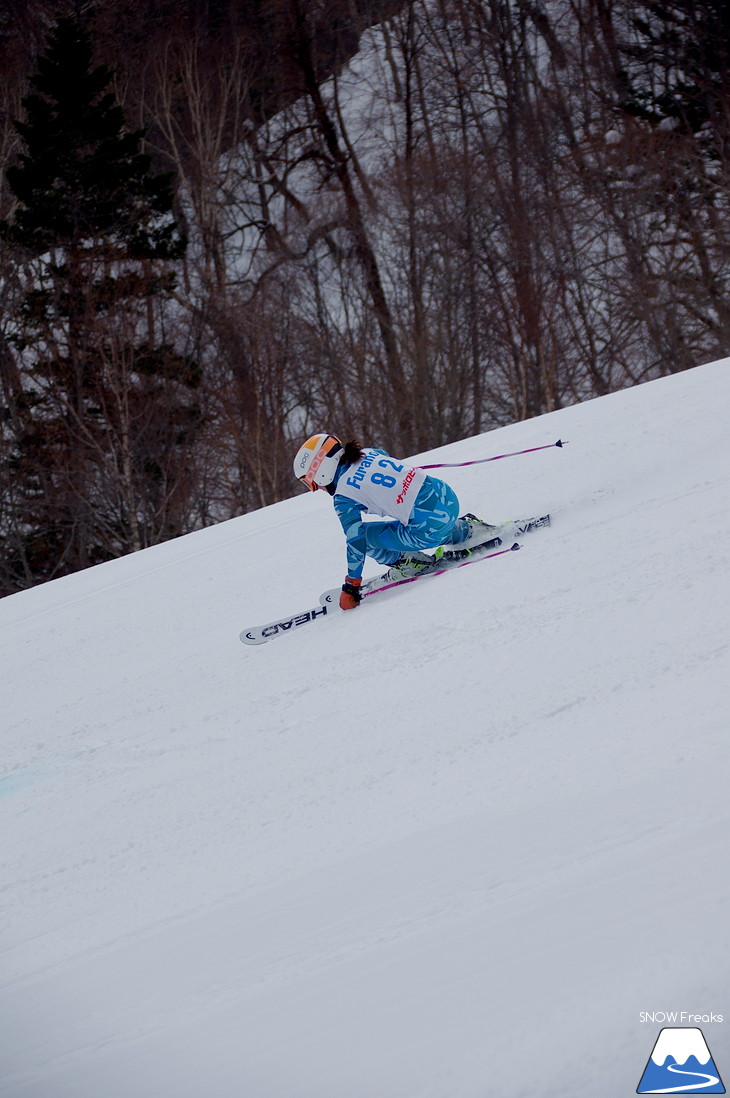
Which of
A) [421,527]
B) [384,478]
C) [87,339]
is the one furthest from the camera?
[87,339]

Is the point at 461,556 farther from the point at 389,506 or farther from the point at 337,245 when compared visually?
the point at 337,245

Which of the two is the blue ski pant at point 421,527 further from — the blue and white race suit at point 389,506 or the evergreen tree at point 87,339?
the evergreen tree at point 87,339

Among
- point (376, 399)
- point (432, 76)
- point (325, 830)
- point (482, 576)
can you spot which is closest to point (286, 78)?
point (432, 76)

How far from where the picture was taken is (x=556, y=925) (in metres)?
2.27

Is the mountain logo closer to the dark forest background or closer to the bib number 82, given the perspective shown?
the bib number 82

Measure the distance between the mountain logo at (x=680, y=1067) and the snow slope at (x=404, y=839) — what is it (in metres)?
0.03

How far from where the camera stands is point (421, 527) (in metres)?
5.22

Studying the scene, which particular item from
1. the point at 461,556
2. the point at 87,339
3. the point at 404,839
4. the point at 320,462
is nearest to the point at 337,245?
the point at 87,339

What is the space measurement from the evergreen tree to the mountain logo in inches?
706

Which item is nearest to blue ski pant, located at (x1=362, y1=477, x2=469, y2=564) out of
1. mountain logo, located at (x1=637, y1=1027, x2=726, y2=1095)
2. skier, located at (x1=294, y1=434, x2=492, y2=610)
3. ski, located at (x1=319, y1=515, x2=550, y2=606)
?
skier, located at (x1=294, y1=434, x2=492, y2=610)

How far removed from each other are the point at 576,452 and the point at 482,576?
7.42 ft

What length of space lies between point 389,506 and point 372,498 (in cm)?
10

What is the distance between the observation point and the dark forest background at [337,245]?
19.9m

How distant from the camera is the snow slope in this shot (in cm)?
212
